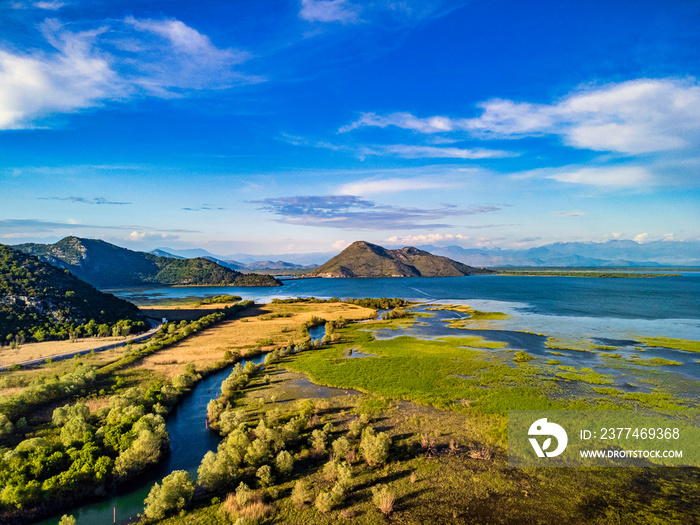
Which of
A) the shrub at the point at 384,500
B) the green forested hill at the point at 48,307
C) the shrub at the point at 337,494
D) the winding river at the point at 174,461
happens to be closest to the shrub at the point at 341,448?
the shrub at the point at 337,494

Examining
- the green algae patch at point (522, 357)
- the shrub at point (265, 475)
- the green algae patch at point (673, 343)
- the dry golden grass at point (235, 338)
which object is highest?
the green algae patch at point (673, 343)

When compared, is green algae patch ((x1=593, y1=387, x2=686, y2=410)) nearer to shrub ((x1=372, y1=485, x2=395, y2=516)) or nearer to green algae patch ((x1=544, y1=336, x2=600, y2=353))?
green algae patch ((x1=544, y1=336, x2=600, y2=353))

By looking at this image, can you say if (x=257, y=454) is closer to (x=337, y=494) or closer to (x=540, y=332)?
(x=337, y=494)

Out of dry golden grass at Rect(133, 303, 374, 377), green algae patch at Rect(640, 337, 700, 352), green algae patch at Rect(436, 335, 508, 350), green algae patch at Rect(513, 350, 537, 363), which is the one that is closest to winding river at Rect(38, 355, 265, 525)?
dry golden grass at Rect(133, 303, 374, 377)

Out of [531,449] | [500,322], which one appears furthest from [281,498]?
[500,322]

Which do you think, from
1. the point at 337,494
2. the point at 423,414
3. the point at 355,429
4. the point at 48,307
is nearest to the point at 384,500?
the point at 337,494

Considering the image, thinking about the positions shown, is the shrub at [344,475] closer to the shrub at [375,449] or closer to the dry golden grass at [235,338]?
the shrub at [375,449]
